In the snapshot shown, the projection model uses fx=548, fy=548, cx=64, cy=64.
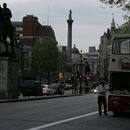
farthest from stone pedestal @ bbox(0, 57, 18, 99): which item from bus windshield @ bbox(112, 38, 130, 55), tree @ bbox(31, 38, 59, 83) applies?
tree @ bbox(31, 38, 59, 83)

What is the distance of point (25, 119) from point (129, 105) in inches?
246

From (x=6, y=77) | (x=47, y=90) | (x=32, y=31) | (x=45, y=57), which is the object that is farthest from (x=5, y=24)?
(x=32, y=31)

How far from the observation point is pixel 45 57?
113m

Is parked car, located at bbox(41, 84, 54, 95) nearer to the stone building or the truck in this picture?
the truck

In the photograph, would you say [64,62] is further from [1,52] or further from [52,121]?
[52,121]

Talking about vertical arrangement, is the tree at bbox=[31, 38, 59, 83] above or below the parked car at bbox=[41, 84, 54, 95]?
above

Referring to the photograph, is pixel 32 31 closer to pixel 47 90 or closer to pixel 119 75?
pixel 47 90

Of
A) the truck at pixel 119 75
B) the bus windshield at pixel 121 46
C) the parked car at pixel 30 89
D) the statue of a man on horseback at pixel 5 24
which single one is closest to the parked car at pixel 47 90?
the parked car at pixel 30 89

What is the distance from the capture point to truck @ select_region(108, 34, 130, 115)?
26.1 meters

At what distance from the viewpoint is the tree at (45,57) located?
113 m

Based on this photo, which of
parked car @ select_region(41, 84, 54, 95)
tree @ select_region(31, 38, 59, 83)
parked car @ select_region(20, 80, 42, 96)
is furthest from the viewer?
tree @ select_region(31, 38, 59, 83)

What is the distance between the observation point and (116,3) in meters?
35.9

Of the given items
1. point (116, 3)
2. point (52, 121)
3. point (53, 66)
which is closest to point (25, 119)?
point (52, 121)

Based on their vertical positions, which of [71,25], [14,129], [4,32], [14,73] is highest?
[71,25]
